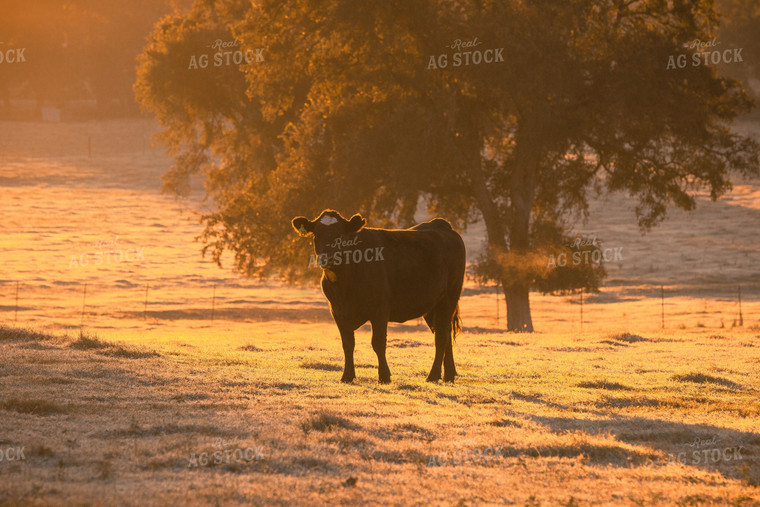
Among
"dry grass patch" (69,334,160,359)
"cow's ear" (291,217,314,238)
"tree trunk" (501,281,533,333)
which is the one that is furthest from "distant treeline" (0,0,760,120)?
"cow's ear" (291,217,314,238)

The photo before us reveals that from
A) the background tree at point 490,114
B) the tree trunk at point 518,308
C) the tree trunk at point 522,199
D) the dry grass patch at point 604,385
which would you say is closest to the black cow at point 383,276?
the dry grass patch at point 604,385

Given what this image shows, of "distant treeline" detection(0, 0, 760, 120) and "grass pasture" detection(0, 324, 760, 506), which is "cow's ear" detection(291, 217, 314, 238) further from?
"distant treeline" detection(0, 0, 760, 120)

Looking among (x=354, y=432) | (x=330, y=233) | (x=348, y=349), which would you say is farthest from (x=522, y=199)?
(x=354, y=432)

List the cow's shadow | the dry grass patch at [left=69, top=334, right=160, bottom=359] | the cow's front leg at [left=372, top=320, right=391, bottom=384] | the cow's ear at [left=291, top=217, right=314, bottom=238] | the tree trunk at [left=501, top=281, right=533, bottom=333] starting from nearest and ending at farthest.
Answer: the cow's shadow < the cow's ear at [left=291, top=217, right=314, bottom=238] < the cow's front leg at [left=372, top=320, right=391, bottom=384] < the dry grass patch at [left=69, top=334, right=160, bottom=359] < the tree trunk at [left=501, top=281, right=533, bottom=333]

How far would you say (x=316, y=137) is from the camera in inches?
1160

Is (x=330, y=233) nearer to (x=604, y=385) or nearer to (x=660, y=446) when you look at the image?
(x=660, y=446)

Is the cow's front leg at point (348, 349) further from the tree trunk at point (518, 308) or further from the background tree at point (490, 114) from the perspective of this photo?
the tree trunk at point (518, 308)

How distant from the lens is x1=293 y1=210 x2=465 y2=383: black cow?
12.8m

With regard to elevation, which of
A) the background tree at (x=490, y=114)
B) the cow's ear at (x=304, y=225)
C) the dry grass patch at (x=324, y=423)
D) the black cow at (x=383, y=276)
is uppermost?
the background tree at (x=490, y=114)

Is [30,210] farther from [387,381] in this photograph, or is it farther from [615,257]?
[387,381]

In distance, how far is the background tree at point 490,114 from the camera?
26031 millimetres

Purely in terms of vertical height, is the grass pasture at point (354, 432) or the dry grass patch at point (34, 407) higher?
the dry grass patch at point (34, 407)

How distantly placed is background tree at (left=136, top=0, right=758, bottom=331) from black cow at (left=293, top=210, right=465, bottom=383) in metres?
12.4

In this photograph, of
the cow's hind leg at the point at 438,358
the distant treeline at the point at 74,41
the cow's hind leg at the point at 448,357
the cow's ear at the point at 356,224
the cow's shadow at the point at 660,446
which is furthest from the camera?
the distant treeline at the point at 74,41
